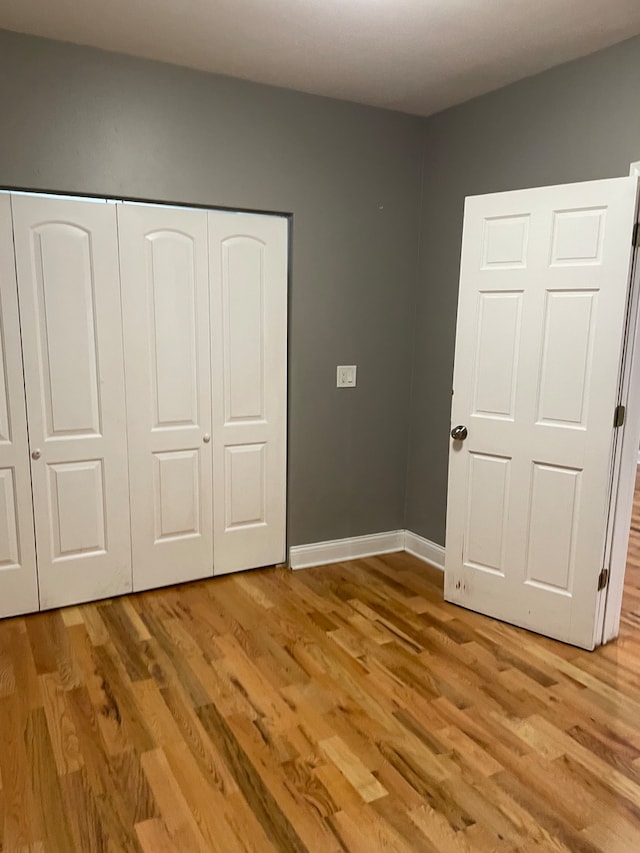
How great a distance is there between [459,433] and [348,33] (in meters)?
1.81

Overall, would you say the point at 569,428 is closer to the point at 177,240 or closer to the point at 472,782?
the point at 472,782

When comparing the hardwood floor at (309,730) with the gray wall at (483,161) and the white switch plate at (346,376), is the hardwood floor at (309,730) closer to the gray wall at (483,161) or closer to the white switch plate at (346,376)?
the gray wall at (483,161)

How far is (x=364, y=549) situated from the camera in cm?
382

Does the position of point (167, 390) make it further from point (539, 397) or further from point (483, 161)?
point (483, 161)

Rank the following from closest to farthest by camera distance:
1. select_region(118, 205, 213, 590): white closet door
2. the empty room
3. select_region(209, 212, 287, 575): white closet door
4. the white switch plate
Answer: the empty room → select_region(118, 205, 213, 590): white closet door → select_region(209, 212, 287, 575): white closet door → the white switch plate

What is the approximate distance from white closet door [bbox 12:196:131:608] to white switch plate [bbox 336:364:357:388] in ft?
3.99

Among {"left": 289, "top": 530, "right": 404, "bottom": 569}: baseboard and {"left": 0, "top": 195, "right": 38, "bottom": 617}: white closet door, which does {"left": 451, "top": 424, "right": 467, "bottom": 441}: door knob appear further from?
{"left": 0, "top": 195, "right": 38, "bottom": 617}: white closet door

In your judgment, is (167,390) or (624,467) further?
(167,390)

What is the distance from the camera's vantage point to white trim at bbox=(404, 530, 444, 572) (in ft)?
12.1

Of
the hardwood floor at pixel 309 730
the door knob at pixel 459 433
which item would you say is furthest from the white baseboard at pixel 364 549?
the door knob at pixel 459 433

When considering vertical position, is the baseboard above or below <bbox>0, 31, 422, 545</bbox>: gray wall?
below

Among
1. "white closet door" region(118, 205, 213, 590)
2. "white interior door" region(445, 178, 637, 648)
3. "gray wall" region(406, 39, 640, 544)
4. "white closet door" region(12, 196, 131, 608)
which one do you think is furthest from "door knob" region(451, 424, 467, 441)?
"white closet door" region(12, 196, 131, 608)

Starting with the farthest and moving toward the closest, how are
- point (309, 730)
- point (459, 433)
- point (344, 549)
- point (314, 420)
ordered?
point (344, 549)
point (314, 420)
point (459, 433)
point (309, 730)

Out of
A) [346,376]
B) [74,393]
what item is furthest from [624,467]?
[74,393]
